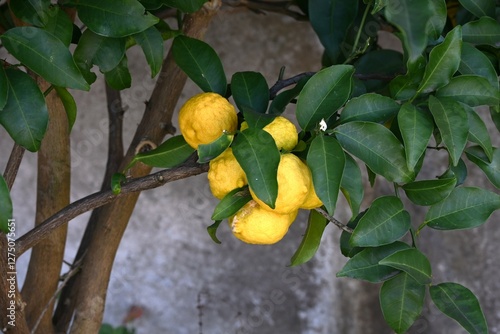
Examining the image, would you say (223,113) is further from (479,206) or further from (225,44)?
(225,44)

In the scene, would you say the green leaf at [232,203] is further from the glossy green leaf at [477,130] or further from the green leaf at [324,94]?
the glossy green leaf at [477,130]

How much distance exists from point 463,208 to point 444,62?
183mm

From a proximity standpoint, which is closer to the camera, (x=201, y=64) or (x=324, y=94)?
(x=324, y=94)

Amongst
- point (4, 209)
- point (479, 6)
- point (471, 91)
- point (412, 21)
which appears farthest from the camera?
point (479, 6)

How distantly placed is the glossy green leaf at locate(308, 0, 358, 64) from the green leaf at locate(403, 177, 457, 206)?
0.34 m

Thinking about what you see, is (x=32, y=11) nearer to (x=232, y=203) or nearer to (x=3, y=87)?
(x=3, y=87)

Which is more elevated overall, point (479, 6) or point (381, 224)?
point (479, 6)

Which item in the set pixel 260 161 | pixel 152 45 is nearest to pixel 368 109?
pixel 260 161

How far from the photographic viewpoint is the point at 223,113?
0.81 m

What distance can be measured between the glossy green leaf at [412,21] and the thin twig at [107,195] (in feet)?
1.23

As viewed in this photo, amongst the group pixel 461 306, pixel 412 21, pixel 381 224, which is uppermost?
pixel 412 21

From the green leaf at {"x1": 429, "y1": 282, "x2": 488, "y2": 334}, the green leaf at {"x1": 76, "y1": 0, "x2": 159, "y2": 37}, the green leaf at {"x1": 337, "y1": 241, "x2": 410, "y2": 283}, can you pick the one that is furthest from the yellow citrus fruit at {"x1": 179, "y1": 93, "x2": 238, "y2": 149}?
the green leaf at {"x1": 429, "y1": 282, "x2": 488, "y2": 334}

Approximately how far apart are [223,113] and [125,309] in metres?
1.71

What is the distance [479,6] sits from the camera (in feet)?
3.02
